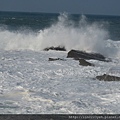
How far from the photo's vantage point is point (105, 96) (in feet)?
25.9

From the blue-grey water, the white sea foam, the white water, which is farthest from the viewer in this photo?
the blue-grey water

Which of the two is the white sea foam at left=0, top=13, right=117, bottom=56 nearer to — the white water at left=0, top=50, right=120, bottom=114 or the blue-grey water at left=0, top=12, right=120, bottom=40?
the white water at left=0, top=50, right=120, bottom=114

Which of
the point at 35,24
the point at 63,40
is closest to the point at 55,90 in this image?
the point at 63,40

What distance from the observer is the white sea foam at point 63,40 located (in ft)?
64.6

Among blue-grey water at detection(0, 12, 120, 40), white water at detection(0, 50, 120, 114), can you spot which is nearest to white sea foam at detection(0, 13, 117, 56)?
white water at detection(0, 50, 120, 114)

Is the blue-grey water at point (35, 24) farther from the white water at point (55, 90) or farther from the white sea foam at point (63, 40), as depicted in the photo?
the white water at point (55, 90)

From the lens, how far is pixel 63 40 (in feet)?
67.8

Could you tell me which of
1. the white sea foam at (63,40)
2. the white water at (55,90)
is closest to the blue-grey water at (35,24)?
the white sea foam at (63,40)

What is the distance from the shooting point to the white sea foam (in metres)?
19.7

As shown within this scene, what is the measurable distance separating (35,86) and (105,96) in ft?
5.86

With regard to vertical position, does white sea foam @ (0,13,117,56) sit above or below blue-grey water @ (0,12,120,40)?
below

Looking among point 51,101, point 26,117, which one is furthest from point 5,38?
point 26,117

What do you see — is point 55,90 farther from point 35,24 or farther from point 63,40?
point 35,24

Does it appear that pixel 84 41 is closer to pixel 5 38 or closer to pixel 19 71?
pixel 5 38
